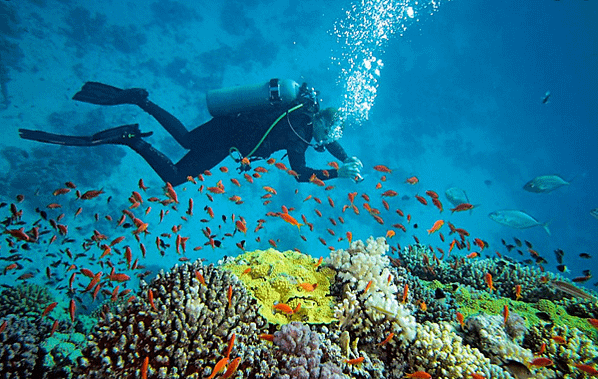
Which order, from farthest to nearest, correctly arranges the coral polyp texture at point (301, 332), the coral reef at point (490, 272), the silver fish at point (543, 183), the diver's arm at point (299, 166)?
the silver fish at point (543, 183) → the diver's arm at point (299, 166) → the coral reef at point (490, 272) → the coral polyp texture at point (301, 332)

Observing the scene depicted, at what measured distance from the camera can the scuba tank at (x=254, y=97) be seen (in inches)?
354

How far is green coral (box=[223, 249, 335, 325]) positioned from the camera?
359 centimetres

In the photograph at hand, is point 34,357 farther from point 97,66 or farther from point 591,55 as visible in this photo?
point 591,55

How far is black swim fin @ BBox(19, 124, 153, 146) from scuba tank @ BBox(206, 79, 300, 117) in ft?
8.68

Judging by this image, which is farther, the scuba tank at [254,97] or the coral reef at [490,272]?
the scuba tank at [254,97]

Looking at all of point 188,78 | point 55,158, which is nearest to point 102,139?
point 55,158

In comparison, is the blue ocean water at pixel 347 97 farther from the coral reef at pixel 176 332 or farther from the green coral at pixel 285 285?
the coral reef at pixel 176 332

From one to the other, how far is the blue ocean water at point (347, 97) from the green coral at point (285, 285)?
19.4m

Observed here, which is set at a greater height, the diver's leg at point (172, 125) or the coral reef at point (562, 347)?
the diver's leg at point (172, 125)

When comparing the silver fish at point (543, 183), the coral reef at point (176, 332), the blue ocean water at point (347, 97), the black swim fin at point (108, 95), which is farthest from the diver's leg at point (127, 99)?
the silver fish at point (543, 183)

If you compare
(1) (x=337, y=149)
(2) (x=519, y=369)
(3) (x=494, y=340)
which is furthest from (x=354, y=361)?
(1) (x=337, y=149)

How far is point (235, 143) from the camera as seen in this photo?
29.8ft

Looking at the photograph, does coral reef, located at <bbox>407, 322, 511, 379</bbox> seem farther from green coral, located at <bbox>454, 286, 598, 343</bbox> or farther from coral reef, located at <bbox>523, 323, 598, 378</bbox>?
green coral, located at <bbox>454, 286, 598, 343</bbox>

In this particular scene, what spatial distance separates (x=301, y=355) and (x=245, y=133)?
7471mm
